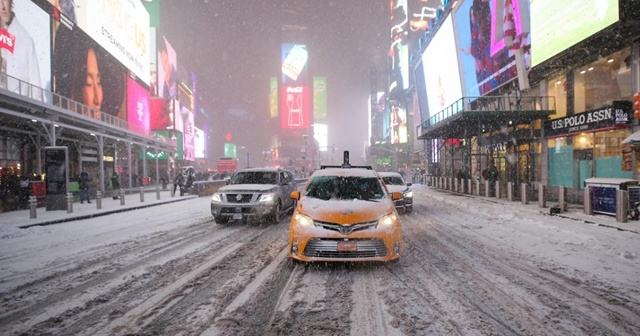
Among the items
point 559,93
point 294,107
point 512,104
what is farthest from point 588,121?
point 294,107

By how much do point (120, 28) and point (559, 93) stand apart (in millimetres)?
51694

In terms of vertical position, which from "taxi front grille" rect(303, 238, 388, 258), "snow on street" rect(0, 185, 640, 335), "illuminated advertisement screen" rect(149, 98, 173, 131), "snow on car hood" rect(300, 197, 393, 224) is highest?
"illuminated advertisement screen" rect(149, 98, 173, 131)

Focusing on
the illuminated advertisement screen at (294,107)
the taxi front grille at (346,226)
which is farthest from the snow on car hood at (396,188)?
the illuminated advertisement screen at (294,107)

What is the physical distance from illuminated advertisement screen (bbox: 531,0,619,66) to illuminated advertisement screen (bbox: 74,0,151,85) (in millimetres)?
42102

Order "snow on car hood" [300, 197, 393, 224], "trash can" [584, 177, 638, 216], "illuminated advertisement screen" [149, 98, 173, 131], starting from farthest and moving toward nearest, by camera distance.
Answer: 1. "illuminated advertisement screen" [149, 98, 173, 131]
2. "trash can" [584, 177, 638, 216]
3. "snow on car hood" [300, 197, 393, 224]

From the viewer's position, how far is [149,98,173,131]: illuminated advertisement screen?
7631 centimetres

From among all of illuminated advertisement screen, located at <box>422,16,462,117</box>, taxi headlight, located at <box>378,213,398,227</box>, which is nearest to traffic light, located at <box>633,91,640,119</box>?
taxi headlight, located at <box>378,213,398,227</box>

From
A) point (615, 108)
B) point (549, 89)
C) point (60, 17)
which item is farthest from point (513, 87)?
point (60, 17)

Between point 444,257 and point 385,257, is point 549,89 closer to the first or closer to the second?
point 444,257

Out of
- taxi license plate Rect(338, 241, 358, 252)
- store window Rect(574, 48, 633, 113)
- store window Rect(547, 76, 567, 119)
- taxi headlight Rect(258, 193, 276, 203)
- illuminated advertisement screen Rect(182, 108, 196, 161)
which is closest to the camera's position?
taxi license plate Rect(338, 241, 358, 252)

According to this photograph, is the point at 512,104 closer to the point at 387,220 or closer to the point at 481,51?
the point at 481,51

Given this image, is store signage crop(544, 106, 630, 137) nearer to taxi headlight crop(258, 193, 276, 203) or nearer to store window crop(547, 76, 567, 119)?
store window crop(547, 76, 567, 119)

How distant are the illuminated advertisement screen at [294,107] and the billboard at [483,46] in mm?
144180

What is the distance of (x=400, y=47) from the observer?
105m
